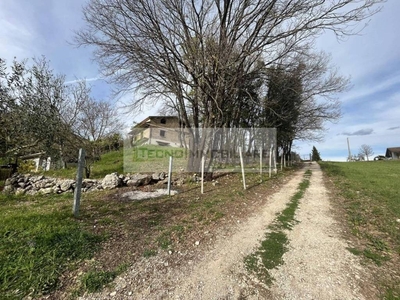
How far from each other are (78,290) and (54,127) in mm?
6586

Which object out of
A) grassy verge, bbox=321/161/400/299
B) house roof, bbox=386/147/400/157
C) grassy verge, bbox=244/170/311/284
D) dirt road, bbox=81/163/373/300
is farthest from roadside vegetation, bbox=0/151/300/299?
house roof, bbox=386/147/400/157

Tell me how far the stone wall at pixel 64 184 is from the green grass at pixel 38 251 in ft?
14.3

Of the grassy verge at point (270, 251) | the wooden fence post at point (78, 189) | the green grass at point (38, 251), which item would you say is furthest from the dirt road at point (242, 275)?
the wooden fence post at point (78, 189)

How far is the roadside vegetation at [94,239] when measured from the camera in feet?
7.81

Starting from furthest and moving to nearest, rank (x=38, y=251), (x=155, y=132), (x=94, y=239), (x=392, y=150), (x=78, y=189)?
(x=392, y=150)
(x=155, y=132)
(x=78, y=189)
(x=94, y=239)
(x=38, y=251)

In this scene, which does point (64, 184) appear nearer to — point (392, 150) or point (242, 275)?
point (242, 275)

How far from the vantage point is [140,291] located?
7.63 feet

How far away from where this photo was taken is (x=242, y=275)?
263cm

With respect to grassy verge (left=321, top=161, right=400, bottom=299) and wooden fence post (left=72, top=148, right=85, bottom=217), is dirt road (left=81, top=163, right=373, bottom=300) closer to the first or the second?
grassy verge (left=321, top=161, right=400, bottom=299)

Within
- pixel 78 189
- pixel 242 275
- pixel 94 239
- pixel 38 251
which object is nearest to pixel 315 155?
pixel 242 275

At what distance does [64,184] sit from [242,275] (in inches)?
341

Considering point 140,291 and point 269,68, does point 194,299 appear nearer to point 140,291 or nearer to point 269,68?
point 140,291

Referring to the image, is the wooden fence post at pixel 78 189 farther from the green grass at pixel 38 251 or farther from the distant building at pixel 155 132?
the distant building at pixel 155 132

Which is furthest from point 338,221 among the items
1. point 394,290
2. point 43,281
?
point 43,281
